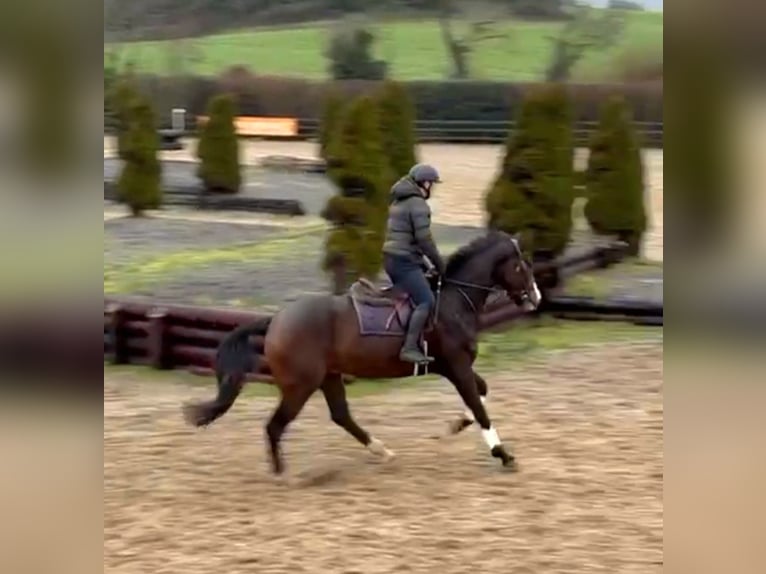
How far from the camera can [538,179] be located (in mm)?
8070

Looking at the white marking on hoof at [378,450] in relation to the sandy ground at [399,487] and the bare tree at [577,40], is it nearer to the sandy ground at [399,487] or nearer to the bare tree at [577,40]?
the sandy ground at [399,487]

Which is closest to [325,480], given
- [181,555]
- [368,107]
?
[181,555]

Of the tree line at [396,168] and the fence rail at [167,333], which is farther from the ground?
the tree line at [396,168]

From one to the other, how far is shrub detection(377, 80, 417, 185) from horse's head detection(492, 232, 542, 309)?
141 inches

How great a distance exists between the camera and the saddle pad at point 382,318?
15.7 feet

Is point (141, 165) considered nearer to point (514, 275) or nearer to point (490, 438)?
point (514, 275)

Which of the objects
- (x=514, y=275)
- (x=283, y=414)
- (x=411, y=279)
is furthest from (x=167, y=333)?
(x=514, y=275)

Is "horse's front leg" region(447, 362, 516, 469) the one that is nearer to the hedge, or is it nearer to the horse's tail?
the horse's tail

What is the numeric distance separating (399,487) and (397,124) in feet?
15.1

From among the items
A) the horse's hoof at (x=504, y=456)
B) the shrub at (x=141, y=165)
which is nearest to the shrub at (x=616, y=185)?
the shrub at (x=141, y=165)

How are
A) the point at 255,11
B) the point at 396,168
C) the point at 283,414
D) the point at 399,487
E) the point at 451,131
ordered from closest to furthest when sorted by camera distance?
the point at 399,487 → the point at 283,414 → the point at 255,11 → the point at 396,168 → the point at 451,131

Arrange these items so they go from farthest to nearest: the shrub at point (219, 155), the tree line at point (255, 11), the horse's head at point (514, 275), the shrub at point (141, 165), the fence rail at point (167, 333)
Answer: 1. the shrub at point (219, 155)
2. the shrub at point (141, 165)
3. the tree line at point (255, 11)
4. the fence rail at point (167, 333)
5. the horse's head at point (514, 275)

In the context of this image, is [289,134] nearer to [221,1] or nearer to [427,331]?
[221,1]

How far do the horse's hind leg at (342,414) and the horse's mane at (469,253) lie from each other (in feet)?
2.36
